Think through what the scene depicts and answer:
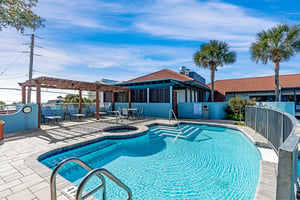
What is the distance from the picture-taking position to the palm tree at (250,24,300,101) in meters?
11.1

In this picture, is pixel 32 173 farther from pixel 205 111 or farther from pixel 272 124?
pixel 205 111

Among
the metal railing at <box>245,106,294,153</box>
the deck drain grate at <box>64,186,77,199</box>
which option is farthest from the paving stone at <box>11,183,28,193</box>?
the metal railing at <box>245,106,294,153</box>

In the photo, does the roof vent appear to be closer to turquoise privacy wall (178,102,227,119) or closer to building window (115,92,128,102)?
turquoise privacy wall (178,102,227,119)

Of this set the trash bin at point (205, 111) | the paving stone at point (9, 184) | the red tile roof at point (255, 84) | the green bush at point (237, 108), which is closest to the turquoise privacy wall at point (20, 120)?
the paving stone at point (9, 184)

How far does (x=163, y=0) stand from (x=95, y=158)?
22.9 ft

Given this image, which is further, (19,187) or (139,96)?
(139,96)

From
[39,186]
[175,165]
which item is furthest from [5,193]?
[175,165]

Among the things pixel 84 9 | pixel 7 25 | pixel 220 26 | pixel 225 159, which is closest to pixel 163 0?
pixel 84 9

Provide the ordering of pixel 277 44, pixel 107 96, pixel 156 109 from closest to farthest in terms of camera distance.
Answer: pixel 277 44 → pixel 156 109 → pixel 107 96

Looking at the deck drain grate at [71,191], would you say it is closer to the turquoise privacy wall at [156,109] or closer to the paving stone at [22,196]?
the paving stone at [22,196]

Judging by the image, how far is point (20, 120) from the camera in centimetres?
745

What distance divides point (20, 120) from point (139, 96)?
9.13m

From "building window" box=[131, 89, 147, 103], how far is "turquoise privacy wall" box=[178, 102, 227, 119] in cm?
344

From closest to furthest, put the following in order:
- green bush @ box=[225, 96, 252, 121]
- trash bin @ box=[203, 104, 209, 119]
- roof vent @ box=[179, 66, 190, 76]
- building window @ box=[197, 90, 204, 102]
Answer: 1. green bush @ box=[225, 96, 252, 121]
2. trash bin @ box=[203, 104, 209, 119]
3. roof vent @ box=[179, 66, 190, 76]
4. building window @ box=[197, 90, 204, 102]
